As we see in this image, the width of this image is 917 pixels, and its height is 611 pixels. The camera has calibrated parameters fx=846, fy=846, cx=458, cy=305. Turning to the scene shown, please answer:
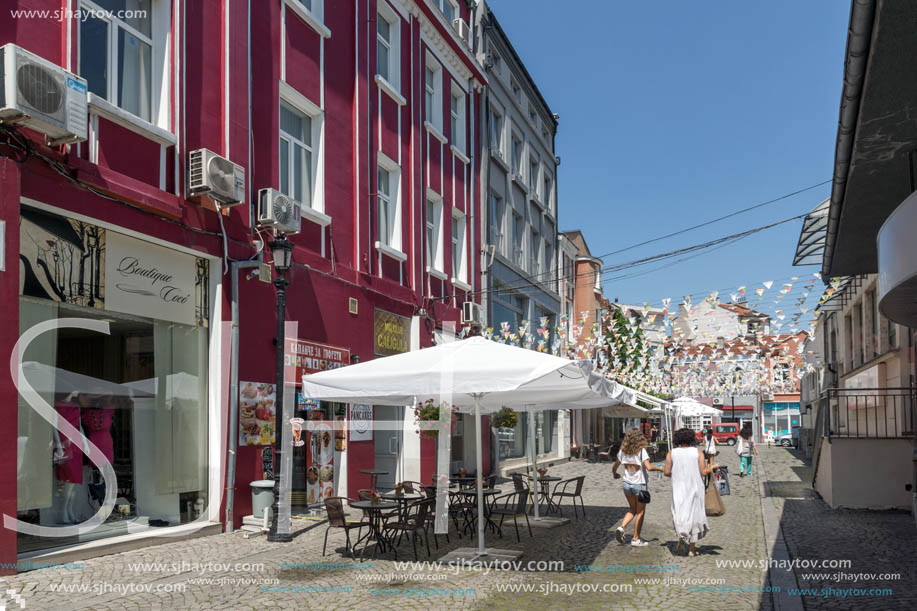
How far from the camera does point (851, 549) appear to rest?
10523mm

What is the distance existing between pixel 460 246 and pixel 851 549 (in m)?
13.5

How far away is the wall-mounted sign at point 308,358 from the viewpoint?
13297mm

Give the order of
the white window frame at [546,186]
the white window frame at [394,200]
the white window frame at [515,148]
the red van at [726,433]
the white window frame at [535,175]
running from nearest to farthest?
the white window frame at [394,200] < the white window frame at [515,148] < the white window frame at [535,175] < the white window frame at [546,186] < the red van at [726,433]

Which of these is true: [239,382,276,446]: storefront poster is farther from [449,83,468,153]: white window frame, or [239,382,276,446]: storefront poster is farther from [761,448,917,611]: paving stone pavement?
[449,83,468,153]: white window frame

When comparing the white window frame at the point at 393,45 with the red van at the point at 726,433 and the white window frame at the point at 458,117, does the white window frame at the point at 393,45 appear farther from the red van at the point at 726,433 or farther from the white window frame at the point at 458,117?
the red van at the point at 726,433

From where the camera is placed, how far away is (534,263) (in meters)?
29.9

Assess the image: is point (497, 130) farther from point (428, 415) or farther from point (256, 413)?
point (256, 413)

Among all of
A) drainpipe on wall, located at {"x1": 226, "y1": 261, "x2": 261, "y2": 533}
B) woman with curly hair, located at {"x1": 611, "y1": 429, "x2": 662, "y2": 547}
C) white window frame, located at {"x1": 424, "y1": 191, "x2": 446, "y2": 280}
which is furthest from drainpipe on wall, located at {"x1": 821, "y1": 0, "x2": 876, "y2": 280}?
white window frame, located at {"x1": 424, "y1": 191, "x2": 446, "y2": 280}

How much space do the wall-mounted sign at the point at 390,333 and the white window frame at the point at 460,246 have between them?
4153 millimetres

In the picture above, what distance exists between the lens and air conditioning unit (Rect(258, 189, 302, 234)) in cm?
1251

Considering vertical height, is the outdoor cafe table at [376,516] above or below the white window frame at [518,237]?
below

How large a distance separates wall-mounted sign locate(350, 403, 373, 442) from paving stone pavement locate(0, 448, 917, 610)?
9.68ft

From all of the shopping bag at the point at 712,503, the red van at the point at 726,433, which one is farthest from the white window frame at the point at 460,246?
the red van at the point at 726,433

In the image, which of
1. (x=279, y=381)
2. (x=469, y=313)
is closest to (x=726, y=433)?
(x=469, y=313)
